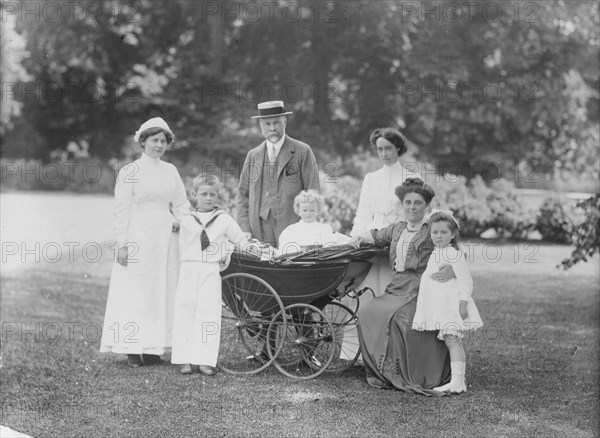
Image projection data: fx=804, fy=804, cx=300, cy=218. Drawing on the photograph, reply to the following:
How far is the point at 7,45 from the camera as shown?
19.7 meters

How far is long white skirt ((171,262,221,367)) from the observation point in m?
5.58

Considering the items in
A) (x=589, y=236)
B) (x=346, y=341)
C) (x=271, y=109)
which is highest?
(x=271, y=109)

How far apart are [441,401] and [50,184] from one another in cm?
1662

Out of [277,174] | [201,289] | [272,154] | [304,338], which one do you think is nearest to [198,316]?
[201,289]

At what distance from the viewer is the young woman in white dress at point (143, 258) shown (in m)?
5.80

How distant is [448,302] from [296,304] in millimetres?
1033

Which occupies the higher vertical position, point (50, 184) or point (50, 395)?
point (50, 184)

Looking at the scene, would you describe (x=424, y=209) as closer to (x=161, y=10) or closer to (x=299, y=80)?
(x=299, y=80)

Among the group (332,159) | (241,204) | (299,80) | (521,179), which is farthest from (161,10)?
(241,204)

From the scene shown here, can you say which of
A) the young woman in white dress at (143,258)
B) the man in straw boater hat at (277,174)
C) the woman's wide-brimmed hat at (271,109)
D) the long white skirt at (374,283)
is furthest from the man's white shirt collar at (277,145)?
the long white skirt at (374,283)

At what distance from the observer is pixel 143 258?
584 centimetres

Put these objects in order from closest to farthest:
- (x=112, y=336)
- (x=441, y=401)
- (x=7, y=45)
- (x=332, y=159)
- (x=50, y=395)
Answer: (x=441, y=401) → (x=50, y=395) → (x=112, y=336) → (x=332, y=159) → (x=7, y=45)

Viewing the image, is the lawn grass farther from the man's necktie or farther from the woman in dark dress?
the man's necktie

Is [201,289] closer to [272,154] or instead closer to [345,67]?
[272,154]
